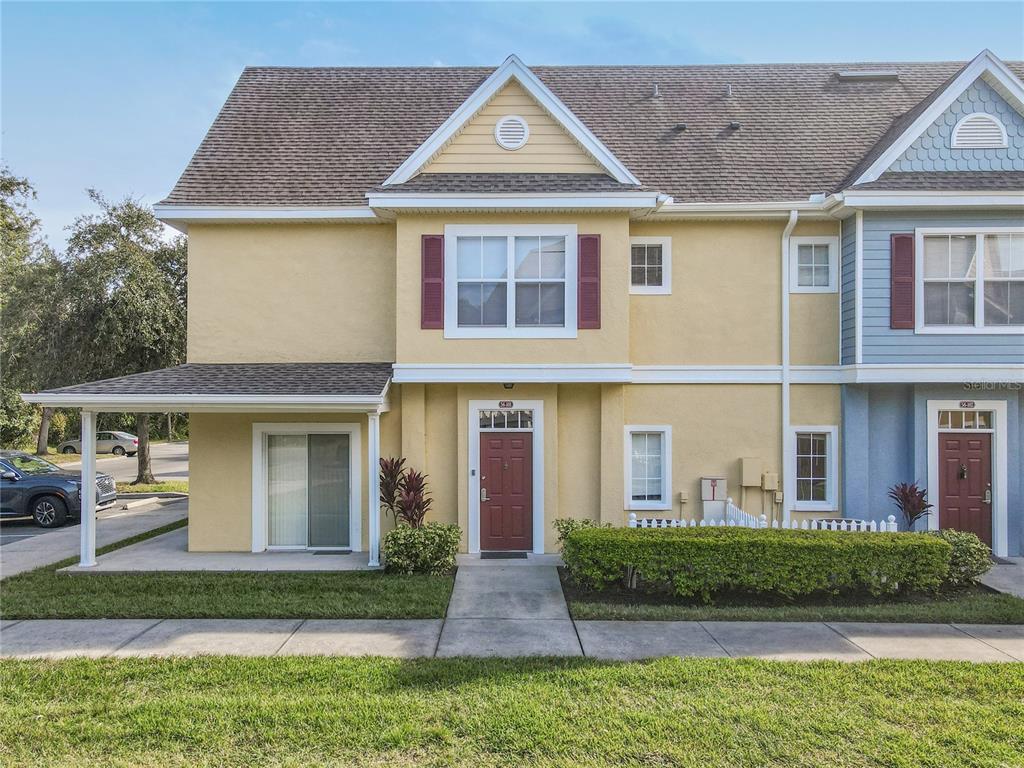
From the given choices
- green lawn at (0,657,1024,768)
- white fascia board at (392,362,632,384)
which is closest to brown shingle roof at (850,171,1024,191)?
white fascia board at (392,362,632,384)

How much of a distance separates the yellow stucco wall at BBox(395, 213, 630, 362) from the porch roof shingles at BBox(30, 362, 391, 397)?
3.08 ft

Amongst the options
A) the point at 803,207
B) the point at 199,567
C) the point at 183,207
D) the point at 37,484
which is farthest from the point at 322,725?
the point at 37,484

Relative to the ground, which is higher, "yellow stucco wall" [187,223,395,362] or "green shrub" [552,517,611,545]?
"yellow stucco wall" [187,223,395,362]

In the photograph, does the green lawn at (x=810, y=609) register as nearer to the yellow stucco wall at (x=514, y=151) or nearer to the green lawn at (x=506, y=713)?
the green lawn at (x=506, y=713)

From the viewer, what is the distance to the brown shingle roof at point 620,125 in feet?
39.0

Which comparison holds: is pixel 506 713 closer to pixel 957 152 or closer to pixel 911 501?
pixel 911 501

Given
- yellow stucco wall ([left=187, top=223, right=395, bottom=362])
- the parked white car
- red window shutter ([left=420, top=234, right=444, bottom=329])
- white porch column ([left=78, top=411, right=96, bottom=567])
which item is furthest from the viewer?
the parked white car

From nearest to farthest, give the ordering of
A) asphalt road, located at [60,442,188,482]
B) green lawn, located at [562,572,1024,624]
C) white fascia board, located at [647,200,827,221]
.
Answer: green lawn, located at [562,572,1024,624] < white fascia board, located at [647,200,827,221] < asphalt road, located at [60,442,188,482]

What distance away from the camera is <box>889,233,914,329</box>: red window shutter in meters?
10.7

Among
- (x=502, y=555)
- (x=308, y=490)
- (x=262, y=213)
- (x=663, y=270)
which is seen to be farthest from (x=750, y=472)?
(x=262, y=213)

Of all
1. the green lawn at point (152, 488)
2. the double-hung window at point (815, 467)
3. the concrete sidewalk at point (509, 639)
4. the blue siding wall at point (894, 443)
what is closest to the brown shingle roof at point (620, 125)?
the blue siding wall at point (894, 443)

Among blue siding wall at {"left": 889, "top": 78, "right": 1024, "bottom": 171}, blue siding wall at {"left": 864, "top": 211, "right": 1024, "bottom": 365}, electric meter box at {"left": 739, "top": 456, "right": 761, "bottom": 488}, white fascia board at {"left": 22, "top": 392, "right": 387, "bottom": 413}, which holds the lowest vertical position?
electric meter box at {"left": 739, "top": 456, "right": 761, "bottom": 488}

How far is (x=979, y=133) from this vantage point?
10906 millimetres

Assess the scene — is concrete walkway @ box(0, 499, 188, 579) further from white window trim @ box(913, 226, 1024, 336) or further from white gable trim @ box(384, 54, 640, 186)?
white window trim @ box(913, 226, 1024, 336)
